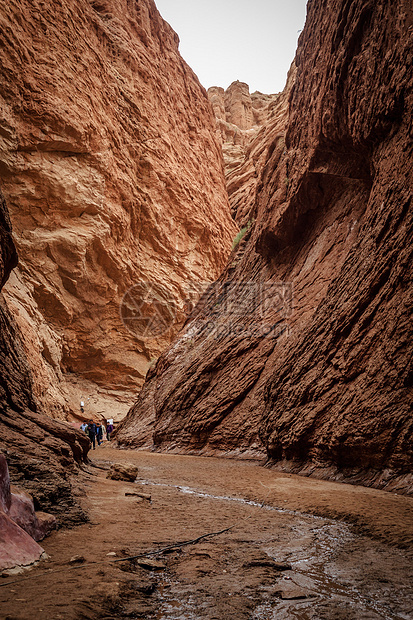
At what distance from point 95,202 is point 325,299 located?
16967mm

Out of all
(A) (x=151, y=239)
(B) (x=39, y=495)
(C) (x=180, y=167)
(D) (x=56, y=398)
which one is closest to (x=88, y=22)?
(C) (x=180, y=167)

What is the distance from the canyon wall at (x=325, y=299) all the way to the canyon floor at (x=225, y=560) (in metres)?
1.84

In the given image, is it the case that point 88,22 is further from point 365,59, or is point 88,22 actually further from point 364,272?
point 364,272

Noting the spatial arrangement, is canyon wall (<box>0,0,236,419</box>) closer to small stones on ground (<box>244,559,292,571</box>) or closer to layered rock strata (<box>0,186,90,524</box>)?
layered rock strata (<box>0,186,90,524</box>)

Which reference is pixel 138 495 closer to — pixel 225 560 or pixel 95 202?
pixel 225 560

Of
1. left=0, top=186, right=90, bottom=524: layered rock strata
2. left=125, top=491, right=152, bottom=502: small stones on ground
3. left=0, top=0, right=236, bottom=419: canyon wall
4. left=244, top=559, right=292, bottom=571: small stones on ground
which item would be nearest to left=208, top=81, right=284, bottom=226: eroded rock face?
left=0, top=0, right=236, bottom=419: canyon wall

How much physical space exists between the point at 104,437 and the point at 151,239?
12.3 meters

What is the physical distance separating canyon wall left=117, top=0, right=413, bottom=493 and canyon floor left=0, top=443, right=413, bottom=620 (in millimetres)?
1842

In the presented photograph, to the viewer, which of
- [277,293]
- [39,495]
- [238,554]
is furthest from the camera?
[277,293]

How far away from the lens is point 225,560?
356 cm

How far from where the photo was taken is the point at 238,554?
373cm

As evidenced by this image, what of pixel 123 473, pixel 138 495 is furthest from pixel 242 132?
pixel 138 495

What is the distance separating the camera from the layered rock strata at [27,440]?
4305 mm

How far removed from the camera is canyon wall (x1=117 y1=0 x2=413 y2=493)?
293 inches
